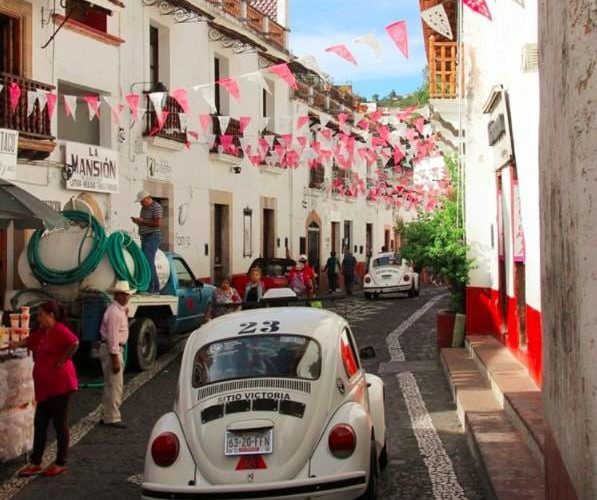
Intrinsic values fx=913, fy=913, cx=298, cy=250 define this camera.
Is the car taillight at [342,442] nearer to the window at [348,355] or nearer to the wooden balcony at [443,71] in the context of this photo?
the window at [348,355]

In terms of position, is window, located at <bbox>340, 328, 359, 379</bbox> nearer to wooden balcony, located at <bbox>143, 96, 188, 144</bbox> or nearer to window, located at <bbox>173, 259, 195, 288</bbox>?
window, located at <bbox>173, 259, 195, 288</bbox>

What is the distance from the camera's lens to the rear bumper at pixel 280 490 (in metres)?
5.60

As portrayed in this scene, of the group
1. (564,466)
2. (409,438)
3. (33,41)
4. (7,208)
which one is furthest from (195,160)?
(564,466)

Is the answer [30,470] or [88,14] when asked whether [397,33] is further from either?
[88,14]

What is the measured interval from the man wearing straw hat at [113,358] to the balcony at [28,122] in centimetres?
700

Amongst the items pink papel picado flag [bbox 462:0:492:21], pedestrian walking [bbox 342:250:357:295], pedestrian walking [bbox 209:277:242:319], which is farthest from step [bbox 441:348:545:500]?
pedestrian walking [bbox 342:250:357:295]

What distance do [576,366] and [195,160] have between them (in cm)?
2051

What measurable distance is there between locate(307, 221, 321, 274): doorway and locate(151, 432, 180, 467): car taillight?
28.6 metres

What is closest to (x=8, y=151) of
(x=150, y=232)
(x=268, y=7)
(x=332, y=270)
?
(x=150, y=232)

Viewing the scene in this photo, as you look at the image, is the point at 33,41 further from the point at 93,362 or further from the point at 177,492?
the point at 177,492

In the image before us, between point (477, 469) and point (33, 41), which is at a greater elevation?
point (33, 41)

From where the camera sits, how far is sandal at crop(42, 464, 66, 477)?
24.9 feet

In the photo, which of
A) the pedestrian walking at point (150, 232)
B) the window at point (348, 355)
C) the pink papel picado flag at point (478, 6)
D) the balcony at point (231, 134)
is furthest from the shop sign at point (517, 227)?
the balcony at point (231, 134)

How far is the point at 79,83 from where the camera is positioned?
18297 millimetres
